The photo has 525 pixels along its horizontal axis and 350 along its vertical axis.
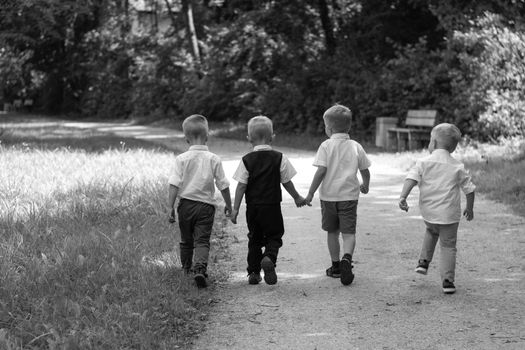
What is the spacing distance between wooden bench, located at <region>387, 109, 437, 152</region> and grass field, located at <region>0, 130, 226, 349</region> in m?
8.19

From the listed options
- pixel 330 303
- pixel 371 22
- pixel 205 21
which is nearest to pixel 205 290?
pixel 330 303

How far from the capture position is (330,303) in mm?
4965

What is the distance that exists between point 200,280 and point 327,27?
67.0ft

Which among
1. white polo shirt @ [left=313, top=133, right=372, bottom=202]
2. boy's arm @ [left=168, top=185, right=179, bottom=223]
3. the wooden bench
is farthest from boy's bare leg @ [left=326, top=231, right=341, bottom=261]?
the wooden bench

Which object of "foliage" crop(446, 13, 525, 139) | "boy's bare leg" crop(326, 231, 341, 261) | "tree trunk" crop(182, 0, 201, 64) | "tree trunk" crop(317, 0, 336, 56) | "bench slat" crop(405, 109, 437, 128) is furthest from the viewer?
"tree trunk" crop(182, 0, 201, 64)

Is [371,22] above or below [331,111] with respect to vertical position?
above

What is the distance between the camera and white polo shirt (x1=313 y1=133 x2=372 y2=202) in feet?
18.3

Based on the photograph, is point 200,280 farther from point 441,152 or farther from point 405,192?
point 441,152

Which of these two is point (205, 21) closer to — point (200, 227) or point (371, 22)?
point (371, 22)

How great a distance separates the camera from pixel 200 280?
521 cm

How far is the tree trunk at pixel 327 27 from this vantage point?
79.5ft

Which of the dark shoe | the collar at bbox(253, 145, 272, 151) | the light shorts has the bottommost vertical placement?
the dark shoe

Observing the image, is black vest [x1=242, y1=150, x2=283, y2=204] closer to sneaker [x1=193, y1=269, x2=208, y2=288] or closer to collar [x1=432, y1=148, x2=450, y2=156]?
sneaker [x1=193, y1=269, x2=208, y2=288]

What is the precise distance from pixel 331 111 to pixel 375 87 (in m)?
13.6
